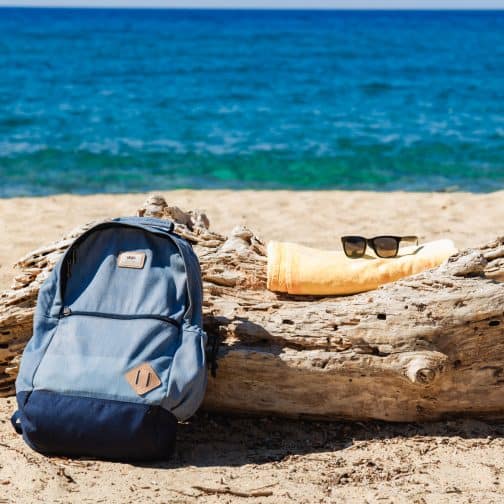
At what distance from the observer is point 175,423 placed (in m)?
3.51

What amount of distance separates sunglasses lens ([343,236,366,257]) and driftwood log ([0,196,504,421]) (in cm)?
30

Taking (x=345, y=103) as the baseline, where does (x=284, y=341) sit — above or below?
below

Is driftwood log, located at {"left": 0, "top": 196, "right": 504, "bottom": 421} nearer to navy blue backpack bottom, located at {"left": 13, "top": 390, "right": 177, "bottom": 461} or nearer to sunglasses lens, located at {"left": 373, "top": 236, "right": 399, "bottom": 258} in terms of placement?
sunglasses lens, located at {"left": 373, "top": 236, "right": 399, "bottom": 258}

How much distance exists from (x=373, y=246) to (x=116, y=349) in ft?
4.75

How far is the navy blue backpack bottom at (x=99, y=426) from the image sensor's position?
135 inches

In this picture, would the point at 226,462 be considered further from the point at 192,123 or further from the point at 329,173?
the point at 192,123

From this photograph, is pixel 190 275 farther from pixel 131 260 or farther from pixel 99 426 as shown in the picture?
pixel 99 426

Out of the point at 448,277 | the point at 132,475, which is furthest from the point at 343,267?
the point at 132,475

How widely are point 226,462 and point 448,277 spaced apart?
1.34 metres

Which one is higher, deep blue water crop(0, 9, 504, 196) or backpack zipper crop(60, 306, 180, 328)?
deep blue water crop(0, 9, 504, 196)

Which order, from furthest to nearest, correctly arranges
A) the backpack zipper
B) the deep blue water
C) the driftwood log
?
the deep blue water < the driftwood log < the backpack zipper

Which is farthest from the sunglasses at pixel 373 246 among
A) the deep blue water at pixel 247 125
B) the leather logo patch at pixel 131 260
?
the deep blue water at pixel 247 125

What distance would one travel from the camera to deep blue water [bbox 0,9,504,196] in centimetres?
1191

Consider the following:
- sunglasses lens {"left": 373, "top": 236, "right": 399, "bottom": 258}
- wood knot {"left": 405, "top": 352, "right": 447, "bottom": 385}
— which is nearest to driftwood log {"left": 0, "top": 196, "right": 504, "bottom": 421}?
wood knot {"left": 405, "top": 352, "right": 447, "bottom": 385}
